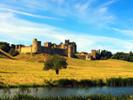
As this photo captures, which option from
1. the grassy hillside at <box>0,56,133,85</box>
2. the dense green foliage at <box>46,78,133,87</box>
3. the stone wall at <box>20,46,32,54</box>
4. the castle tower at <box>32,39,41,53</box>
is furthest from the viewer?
the stone wall at <box>20,46,32,54</box>

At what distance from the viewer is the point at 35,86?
53938mm

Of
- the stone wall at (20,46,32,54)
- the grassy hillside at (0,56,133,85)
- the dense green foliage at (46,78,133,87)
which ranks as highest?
the stone wall at (20,46,32,54)

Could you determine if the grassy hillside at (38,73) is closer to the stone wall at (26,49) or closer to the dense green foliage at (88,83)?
the dense green foliage at (88,83)

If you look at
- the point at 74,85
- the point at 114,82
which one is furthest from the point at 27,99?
the point at 114,82

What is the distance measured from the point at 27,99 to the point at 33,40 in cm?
16556

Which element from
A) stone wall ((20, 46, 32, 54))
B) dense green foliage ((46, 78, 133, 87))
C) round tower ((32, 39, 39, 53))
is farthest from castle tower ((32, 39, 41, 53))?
dense green foliage ((46, 78, 133, 87))

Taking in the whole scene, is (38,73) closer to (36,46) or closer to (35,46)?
(36,46)

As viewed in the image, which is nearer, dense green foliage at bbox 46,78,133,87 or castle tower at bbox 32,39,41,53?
dense green foliage at bbox 46,78,133,87

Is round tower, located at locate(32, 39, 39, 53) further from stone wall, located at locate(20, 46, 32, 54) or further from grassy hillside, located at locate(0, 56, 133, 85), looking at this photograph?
grassy hillside, located at locate(0, 56, 133, 85)

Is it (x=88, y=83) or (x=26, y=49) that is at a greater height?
(x=26, y=49)

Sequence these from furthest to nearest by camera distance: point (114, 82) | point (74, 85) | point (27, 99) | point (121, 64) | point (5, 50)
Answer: point (5, 50)
point (121, 64)
point (114, 82)
point (74, 85)
point (27, 99)

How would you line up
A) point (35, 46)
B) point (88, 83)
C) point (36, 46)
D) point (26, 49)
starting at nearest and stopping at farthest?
point (88, 83) → point (36, 46) → point (35, 46) → point (26, 49)

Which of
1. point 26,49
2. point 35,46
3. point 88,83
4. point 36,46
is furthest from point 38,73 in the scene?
point 26,49

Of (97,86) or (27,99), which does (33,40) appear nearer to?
(97,86)
